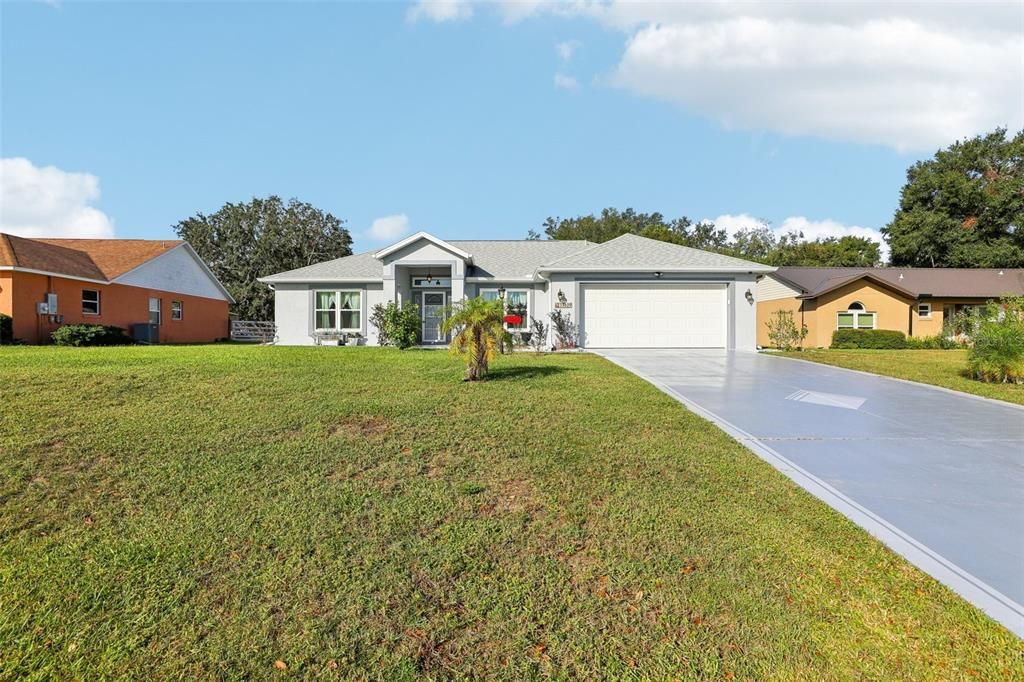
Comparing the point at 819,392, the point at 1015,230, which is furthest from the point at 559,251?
the point at 1015,230

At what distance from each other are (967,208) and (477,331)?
4423 centimetres

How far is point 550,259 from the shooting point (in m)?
21.1

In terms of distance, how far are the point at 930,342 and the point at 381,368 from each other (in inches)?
1088

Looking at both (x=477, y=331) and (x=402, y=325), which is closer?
(x=477, y=331)

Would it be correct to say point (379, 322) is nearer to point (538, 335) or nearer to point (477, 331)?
point (538, 335)

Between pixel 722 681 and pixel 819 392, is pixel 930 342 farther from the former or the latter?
pixel 722 681

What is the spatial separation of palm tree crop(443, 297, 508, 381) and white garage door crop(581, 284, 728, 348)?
30.2 feet

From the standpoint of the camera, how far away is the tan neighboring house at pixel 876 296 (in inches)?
992

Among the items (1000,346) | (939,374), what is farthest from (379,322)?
(1000,346)

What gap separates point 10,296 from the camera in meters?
17.0

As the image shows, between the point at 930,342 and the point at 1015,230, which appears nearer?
the point at 930,342

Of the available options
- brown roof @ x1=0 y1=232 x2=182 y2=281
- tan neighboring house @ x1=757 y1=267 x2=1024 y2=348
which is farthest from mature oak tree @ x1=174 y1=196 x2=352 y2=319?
tan neighboring house @ x1=757 y1=267 x2=1024 y2=348

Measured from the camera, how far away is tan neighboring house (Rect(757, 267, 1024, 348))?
25.2m

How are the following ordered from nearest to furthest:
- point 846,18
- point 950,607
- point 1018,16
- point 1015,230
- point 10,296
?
point 950,607
point 1018,16
point 846,18
point 10,296
point 1015,230
